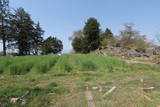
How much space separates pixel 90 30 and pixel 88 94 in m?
20.9

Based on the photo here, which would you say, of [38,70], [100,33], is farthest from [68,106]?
[100,33]

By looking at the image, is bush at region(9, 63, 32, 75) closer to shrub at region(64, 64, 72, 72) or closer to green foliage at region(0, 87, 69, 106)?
shrub at region(64, 64, 72, 72)

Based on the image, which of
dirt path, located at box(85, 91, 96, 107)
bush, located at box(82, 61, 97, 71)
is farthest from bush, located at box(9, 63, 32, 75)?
dirt path, located at box(85, 91, 96, 107)

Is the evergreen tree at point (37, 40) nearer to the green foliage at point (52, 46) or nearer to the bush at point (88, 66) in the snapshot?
the green foliage at point (52, 46)

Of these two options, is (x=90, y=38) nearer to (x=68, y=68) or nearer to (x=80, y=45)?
(x=80, y=45)

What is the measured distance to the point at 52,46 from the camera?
95.7 feet

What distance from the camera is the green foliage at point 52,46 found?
25938mm

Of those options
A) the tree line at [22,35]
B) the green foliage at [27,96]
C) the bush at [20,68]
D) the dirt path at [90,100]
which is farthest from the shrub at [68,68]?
the tree line at [22,35]

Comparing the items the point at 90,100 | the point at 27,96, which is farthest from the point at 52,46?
the point at 90,100

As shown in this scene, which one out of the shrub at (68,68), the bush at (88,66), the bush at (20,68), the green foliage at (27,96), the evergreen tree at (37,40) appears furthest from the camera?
the evergreen tree at (37,40)

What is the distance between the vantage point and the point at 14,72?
6.11 metres

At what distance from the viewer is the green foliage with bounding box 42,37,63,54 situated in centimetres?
2594

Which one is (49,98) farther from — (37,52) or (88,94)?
(37,52)

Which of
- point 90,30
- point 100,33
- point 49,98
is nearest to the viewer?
point 49,98
